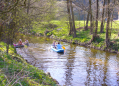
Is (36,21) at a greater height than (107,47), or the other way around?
(36,21)

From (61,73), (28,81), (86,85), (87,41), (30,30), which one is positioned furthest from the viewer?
(87,41)

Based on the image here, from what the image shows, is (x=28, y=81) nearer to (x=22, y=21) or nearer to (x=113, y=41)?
(x=22, y=21)

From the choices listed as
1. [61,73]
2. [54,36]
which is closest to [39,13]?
[61,73]

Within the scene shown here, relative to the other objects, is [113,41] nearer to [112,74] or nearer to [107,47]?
[107,47]

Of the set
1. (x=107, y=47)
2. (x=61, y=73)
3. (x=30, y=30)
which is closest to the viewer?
(x=30, y=30)

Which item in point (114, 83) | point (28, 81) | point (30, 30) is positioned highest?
point (30, 30)

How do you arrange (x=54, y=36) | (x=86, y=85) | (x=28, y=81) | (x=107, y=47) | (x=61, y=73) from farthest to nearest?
1. (x=54, y=36)
2. (x=107, y=47)
3. (x=61, y=73)
4. (x=86, y=85)
5. (x=28, y=81)

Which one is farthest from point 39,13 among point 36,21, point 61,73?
point 61,73

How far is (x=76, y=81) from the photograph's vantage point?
7590 mm

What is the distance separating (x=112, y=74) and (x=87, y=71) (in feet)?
5.23

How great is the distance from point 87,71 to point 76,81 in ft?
6.69

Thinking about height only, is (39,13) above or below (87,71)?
above

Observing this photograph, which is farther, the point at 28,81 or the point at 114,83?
the point at 114,83

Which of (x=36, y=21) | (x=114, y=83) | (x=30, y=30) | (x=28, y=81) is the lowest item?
(x=114, y=83)
